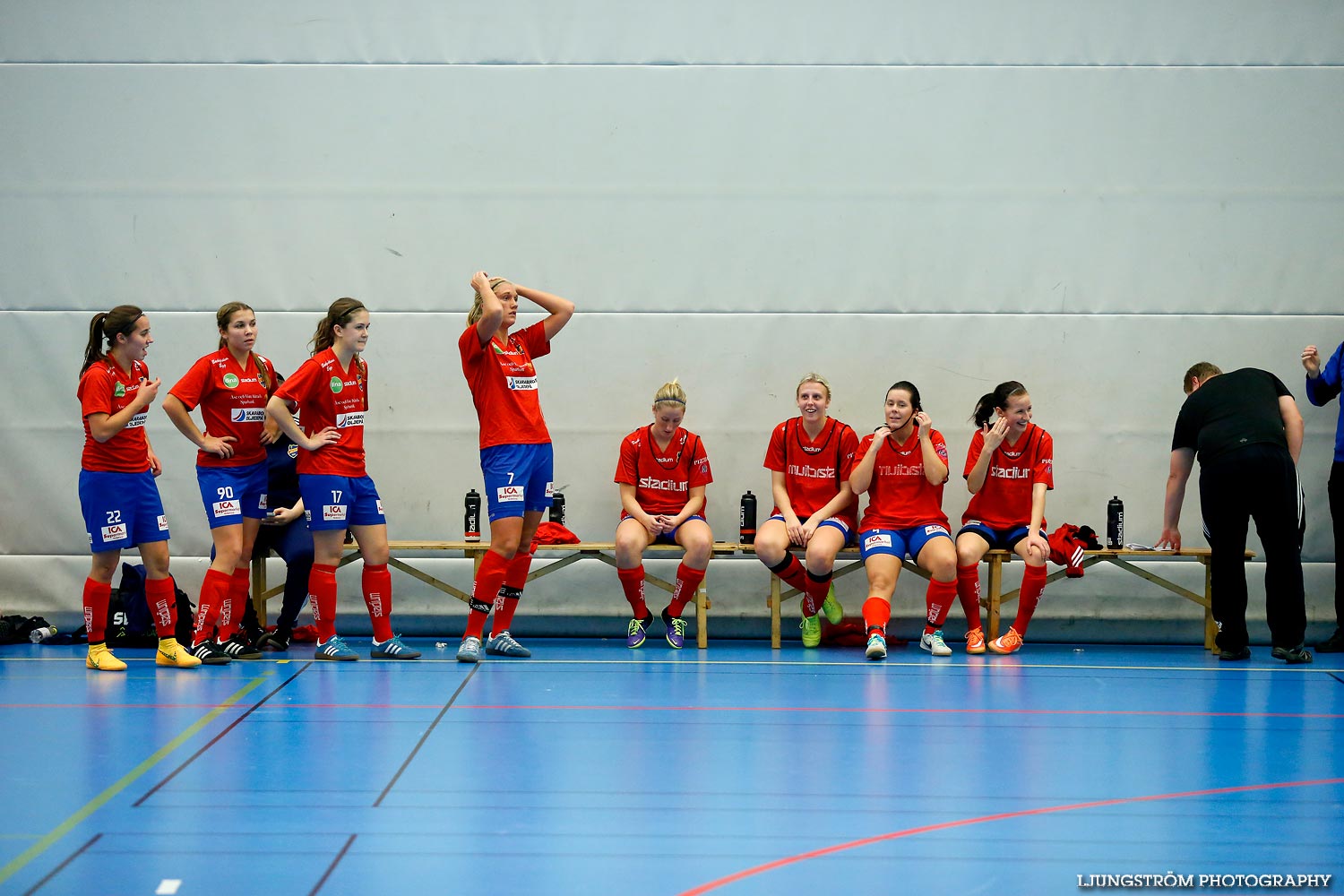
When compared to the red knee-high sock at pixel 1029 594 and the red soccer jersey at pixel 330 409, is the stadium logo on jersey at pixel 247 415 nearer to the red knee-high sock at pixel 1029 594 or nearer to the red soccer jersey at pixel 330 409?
the red soccer jersey at pixel 330 409

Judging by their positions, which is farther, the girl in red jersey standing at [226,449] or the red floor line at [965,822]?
the girl in red jersey standing at [226,449]

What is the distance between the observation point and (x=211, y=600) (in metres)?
6.20

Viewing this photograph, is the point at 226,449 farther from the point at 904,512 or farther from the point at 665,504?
the point at 904,512

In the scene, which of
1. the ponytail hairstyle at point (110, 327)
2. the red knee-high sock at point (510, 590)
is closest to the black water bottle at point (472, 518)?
the red knee-high sock at point (510, 590)

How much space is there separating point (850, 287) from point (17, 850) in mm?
5750

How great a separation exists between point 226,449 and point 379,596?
1.14 m

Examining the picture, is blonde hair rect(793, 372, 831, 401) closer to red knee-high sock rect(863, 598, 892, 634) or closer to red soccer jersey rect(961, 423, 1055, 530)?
red soccer jersey rect(961, 423, 1055, 530)

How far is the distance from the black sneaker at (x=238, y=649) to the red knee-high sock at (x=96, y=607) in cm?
61

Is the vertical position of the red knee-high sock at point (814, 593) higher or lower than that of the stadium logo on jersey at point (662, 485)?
lower

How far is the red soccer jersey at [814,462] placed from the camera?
7.08m

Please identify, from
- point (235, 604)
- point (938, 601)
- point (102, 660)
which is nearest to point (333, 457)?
point (235, 604)

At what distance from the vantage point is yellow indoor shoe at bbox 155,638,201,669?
20.0 ft

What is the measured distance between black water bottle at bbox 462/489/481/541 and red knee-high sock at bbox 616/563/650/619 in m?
0.97

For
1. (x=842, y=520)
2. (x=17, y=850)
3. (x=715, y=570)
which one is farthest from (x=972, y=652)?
(x=17, y=850)
